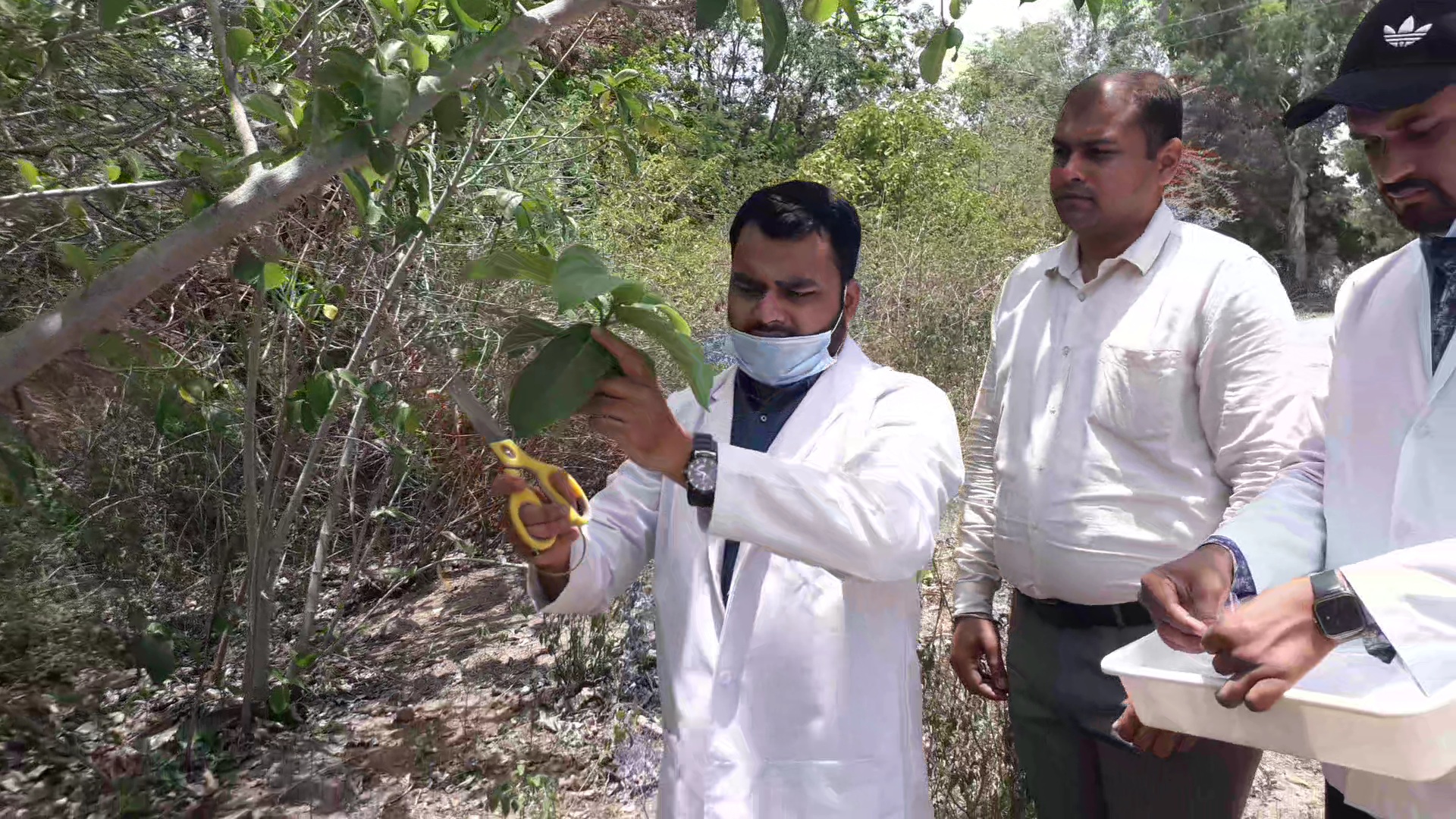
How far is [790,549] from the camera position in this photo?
4.67ft

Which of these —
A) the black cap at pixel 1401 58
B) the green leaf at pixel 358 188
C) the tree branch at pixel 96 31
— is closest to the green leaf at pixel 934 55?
the black cap at pixel 1401 58

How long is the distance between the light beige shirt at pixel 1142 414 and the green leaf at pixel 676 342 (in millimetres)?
1117

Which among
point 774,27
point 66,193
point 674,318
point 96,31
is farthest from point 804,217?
point 96,31

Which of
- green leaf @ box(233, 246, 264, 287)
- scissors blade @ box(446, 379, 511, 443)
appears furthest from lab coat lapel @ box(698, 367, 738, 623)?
green leaf @ box(233, 246, 264, 287)

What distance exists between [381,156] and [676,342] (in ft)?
1.76

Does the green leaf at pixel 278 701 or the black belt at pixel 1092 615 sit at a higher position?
the black belt at pixel 1092 615

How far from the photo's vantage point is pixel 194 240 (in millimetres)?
1371

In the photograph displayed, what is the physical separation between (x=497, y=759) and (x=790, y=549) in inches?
103

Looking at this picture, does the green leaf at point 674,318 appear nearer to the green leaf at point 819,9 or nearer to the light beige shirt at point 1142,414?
the green leaf at point 819,9

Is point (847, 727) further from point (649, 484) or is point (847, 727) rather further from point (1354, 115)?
point (1354, 115)

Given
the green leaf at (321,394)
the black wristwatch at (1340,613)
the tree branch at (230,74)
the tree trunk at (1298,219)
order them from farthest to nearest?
the tree trunk at (1298,219), the green leaf at (321,394), the tree branch at (230,74), the black wristwatch at (1340,613)

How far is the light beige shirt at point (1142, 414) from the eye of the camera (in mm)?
1877

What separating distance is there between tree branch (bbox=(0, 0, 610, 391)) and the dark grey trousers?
4.67 feet

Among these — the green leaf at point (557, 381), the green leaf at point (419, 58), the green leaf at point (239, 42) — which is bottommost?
the green leaf at point (557, 381)
